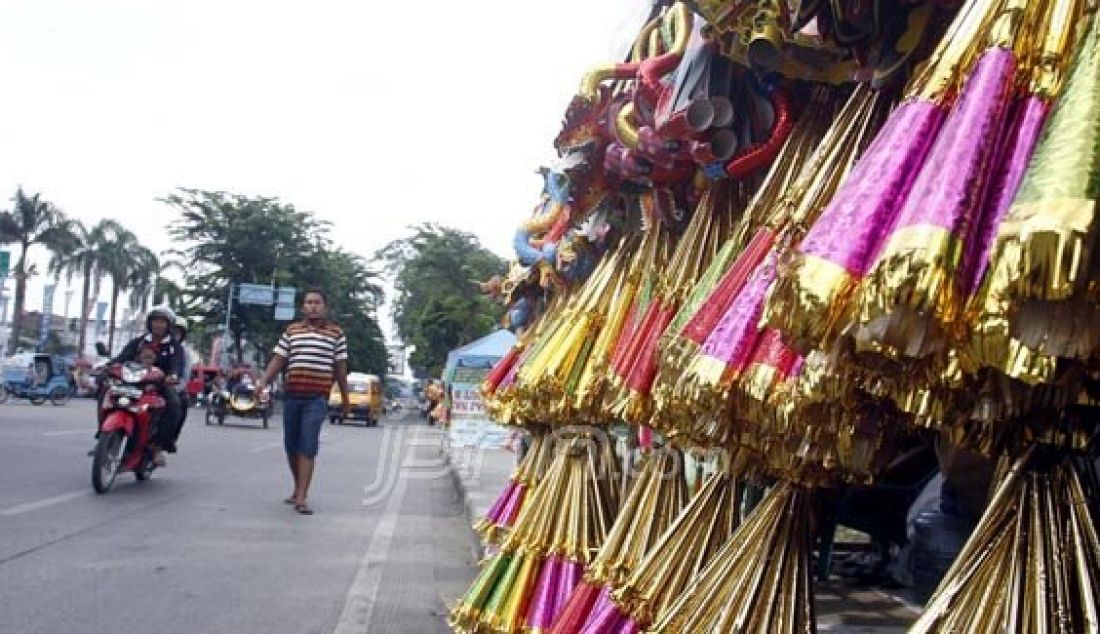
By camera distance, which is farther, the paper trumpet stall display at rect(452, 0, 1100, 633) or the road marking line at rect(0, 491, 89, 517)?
the road marking line at rect(0, 491, 89, 517)

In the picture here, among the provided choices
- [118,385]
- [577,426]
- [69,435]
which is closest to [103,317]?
[69,435]

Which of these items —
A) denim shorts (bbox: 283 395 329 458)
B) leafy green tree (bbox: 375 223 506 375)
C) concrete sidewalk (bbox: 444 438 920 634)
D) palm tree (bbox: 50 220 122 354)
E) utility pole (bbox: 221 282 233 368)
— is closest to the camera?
concrete sidewalk (bbox: 444 438 920 634)

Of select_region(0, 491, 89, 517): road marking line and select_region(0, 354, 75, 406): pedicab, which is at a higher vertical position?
select_region(0, 354, 75, 406): pedicab

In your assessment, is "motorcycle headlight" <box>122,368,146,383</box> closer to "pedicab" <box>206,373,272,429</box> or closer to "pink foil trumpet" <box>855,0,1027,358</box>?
"pink foil trumpet" <box>855,0,1027,358</box>

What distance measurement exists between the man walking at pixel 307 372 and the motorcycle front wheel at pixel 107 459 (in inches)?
51.2

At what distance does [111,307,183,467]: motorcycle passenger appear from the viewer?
25.8 ft

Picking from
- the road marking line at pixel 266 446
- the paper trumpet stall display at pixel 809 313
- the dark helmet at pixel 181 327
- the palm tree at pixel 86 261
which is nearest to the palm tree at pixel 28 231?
the palm tree at pixel 86 261

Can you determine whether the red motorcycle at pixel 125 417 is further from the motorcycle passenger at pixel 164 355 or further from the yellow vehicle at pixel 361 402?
the yellow vehicle at pixel 361 402

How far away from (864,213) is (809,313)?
0.15 meters

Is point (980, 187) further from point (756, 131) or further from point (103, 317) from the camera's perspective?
point (103, 317)

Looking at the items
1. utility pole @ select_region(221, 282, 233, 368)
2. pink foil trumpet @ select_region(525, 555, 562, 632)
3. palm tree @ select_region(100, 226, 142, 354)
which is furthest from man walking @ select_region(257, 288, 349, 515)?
palm tree @ select_region(100, 226, 142, 354)

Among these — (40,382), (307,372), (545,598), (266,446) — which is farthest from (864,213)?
(40,382)

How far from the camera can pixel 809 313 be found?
3.81 ft

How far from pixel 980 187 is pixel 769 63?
886mm
